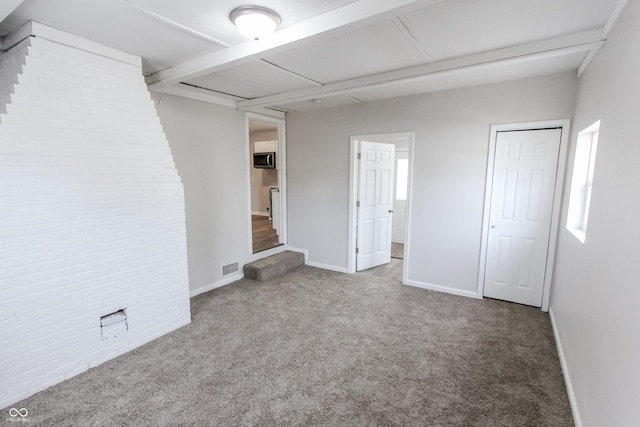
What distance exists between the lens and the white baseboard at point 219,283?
3772mm

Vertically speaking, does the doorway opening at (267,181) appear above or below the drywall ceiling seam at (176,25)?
below

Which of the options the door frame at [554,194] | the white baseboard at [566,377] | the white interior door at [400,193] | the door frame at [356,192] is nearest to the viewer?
the white baseboard at [566,377]

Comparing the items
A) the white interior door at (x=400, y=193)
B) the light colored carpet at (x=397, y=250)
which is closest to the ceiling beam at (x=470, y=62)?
the white interior door at (x=400, y=193)

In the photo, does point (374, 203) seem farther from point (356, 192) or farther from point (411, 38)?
point (411, 38)

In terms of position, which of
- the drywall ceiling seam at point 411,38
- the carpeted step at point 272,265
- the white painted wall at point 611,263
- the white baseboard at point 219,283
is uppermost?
the drywall ceiling seam at point 411,38

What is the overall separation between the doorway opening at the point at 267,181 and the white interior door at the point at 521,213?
3.01 metres

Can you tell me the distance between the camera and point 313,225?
4859 millimetres

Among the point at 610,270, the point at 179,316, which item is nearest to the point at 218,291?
the point at 179,316

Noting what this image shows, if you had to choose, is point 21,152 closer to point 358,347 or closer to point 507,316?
point 358,347

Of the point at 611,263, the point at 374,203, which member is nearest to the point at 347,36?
the point at 611,263

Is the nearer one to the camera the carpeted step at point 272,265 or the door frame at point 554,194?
the door frame at point 554,194

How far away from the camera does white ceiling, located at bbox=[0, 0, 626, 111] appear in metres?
1.78

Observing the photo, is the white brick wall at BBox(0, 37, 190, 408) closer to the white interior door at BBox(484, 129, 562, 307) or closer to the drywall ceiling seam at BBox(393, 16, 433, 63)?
the drywall ceiling seam at BBox(393, 16, 433, 63)

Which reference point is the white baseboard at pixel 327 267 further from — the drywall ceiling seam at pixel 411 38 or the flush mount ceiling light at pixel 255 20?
the flush mount ceiling light at pixel 255 20
